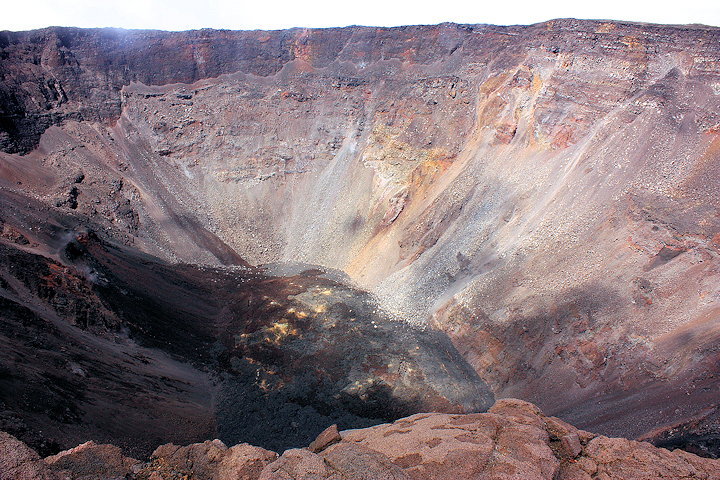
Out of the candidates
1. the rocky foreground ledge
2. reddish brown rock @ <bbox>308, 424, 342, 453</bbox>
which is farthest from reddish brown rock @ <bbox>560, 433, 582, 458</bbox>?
reddish brown rock @ <bbox>308, 424, 342, 453</bbox>

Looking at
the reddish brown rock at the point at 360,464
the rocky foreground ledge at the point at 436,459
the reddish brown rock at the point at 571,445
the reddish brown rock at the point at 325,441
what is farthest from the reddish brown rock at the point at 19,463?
the reddish brown rock at the point at 571,445

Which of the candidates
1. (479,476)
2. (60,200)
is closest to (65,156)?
(60,200)

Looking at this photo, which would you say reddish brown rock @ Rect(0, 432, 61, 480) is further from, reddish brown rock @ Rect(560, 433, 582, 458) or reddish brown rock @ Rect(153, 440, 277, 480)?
reddish brown rock @ Rect(560, 433, 582, 458)

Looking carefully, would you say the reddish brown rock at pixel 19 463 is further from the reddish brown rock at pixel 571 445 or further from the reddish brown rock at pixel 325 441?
the reddish brown rock at pixel 571 445

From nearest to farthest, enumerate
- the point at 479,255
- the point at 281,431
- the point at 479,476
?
the point at 479,476
the point at 281,431
the point at 479,255

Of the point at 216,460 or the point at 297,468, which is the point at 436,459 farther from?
the point at 216,460

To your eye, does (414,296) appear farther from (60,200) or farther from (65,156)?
(65,156)
